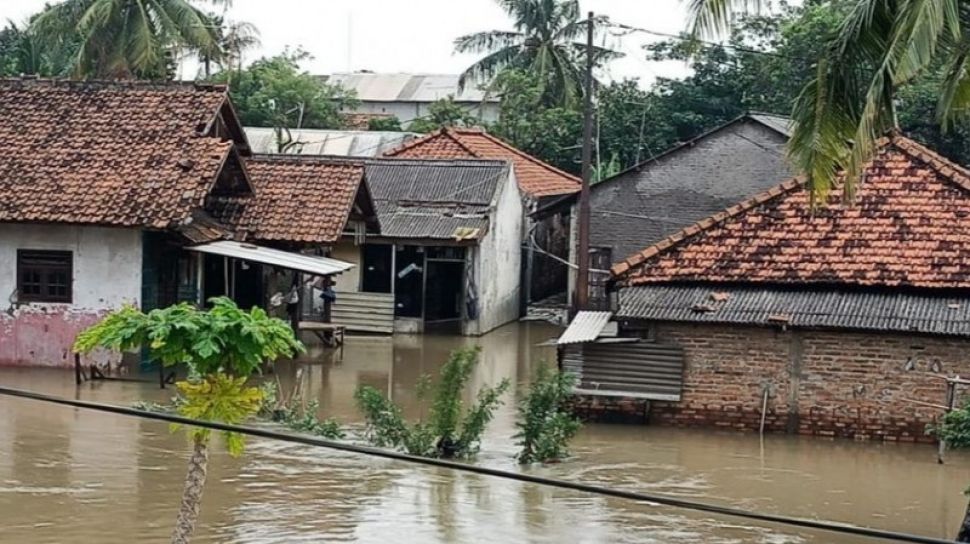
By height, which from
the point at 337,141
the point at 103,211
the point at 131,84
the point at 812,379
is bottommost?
the point at 812,379

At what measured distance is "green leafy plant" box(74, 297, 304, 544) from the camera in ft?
35.5

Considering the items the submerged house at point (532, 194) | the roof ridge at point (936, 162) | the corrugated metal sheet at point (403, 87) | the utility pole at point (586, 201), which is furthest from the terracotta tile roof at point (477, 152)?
the corrugated metal sheet at point (403, 87)

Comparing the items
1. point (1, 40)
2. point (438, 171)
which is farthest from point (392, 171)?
point (1, 40)

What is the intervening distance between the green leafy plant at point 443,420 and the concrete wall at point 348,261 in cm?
1377

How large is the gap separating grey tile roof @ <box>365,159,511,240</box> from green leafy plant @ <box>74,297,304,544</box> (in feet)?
63.5

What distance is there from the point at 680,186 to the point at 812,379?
46.8ft

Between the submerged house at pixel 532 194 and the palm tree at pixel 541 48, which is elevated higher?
the palm tree at pixel 541 48

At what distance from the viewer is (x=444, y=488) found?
52.2 ft

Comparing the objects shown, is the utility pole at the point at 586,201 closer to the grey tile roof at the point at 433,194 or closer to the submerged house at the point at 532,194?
the grey tile roof at the point at 433,194

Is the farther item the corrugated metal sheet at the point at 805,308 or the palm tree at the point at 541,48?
the palm tree at the point at 541,48

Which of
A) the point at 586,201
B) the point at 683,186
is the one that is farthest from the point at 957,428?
the point at 683,186

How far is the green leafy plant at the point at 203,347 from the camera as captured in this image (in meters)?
10.8

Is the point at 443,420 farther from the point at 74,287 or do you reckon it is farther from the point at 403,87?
the point at 403,87

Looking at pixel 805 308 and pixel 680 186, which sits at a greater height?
pixel 680 186
